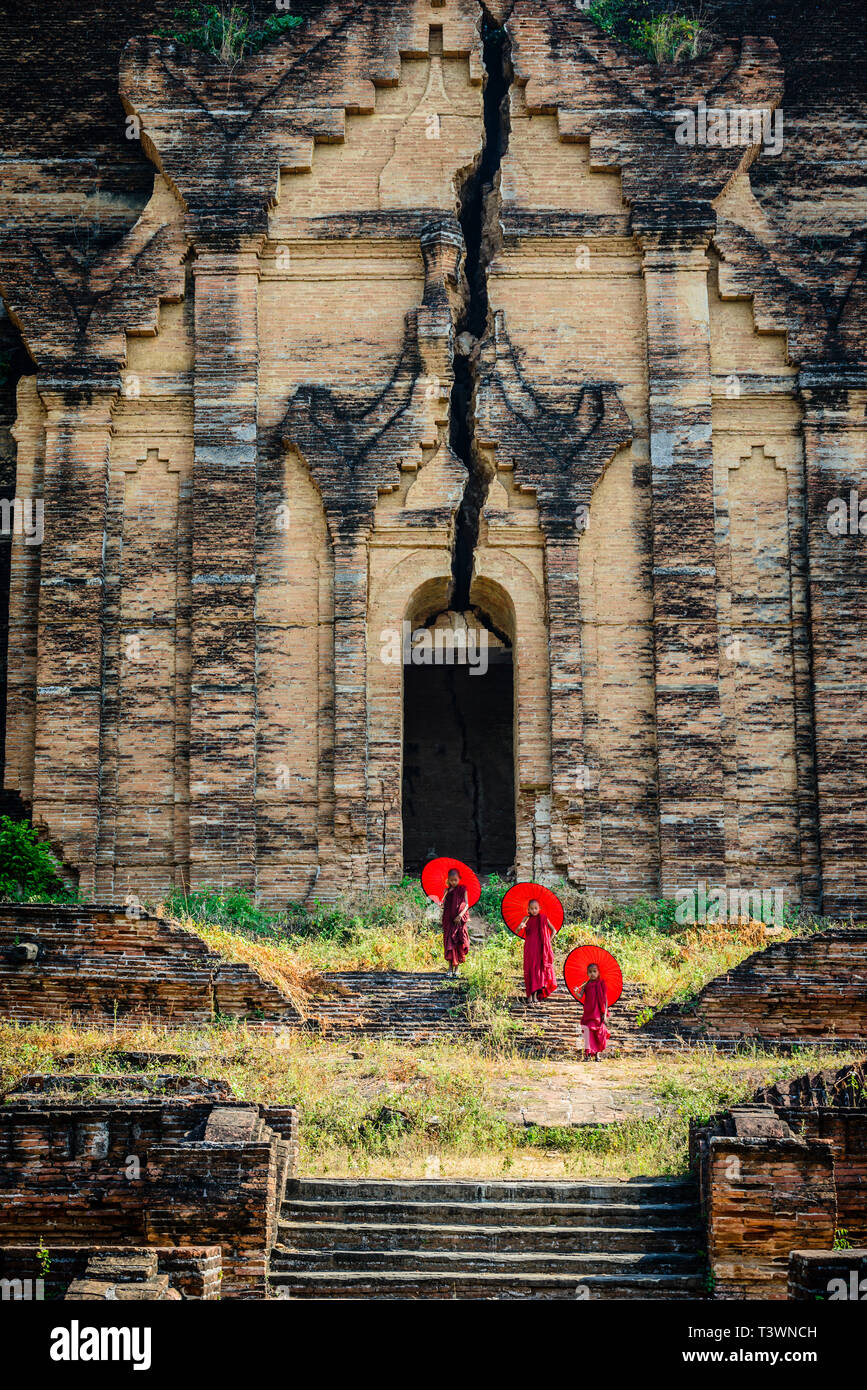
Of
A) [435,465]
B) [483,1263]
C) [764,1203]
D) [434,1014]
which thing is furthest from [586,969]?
[435,465]

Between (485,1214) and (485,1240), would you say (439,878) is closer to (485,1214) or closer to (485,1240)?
(485,1214)

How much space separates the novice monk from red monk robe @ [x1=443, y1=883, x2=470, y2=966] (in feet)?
6.89

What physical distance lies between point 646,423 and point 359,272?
13.5 ft

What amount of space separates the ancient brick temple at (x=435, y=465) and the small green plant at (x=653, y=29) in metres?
0.62

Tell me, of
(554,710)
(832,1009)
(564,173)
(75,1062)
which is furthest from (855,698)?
(75,1062)

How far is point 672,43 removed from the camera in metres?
23.0

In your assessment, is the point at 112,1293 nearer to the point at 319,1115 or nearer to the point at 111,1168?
the point at 111,1168

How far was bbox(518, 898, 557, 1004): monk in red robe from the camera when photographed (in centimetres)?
1647

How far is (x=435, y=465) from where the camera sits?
69.6ft

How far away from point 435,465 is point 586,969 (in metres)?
7.87

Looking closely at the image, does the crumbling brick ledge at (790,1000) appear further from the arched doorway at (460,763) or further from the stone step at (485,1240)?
the arched doorway at (460,763)

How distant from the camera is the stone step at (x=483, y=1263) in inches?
415

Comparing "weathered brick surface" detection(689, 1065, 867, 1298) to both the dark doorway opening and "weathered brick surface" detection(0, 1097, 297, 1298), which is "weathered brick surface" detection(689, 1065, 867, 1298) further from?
the dark doorway opening

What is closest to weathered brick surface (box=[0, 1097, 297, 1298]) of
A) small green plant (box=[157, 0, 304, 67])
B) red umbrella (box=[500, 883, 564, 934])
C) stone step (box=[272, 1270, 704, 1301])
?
stone step (box=[272, 1270, 704, 1301])
